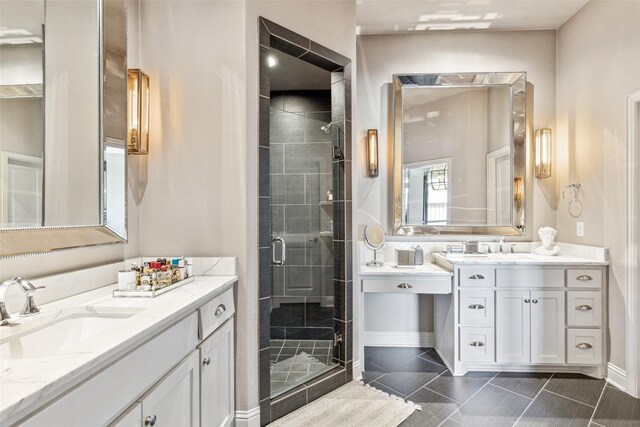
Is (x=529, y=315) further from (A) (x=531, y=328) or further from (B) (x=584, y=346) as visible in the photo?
(B) (x=584, y=346)

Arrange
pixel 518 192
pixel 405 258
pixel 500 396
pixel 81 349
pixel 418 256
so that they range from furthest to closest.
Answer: pixel 518 192 → pixel 418 256 → pixel 405 258 → pixel 500 396 → pixel 81 349

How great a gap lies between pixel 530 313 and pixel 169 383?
2.68 metres

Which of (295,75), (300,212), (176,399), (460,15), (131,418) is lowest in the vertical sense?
(176,399)

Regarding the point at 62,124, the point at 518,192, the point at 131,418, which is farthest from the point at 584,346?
the point at 62,124

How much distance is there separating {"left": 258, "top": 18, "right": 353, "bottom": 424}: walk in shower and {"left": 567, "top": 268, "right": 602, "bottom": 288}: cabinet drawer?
1782mm

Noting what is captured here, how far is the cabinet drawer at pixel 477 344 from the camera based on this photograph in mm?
2691

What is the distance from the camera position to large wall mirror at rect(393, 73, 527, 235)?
3.23 m

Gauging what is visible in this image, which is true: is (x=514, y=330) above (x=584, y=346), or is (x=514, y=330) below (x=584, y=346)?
above

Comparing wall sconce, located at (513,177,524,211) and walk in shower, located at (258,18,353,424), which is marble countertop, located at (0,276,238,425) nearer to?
walk in shower, located at (258,18,353,424)

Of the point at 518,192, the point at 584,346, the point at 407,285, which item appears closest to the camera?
the point at 584,346

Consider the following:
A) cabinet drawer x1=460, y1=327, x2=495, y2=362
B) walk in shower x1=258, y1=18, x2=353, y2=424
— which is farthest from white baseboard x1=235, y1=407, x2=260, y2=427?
cabinet drawer x1=460, y1=327, x2=495, y2=362

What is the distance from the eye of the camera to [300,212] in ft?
11.1

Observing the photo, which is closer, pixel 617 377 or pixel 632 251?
pixel 632 251

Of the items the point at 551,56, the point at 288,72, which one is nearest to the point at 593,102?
the point at 551,56
